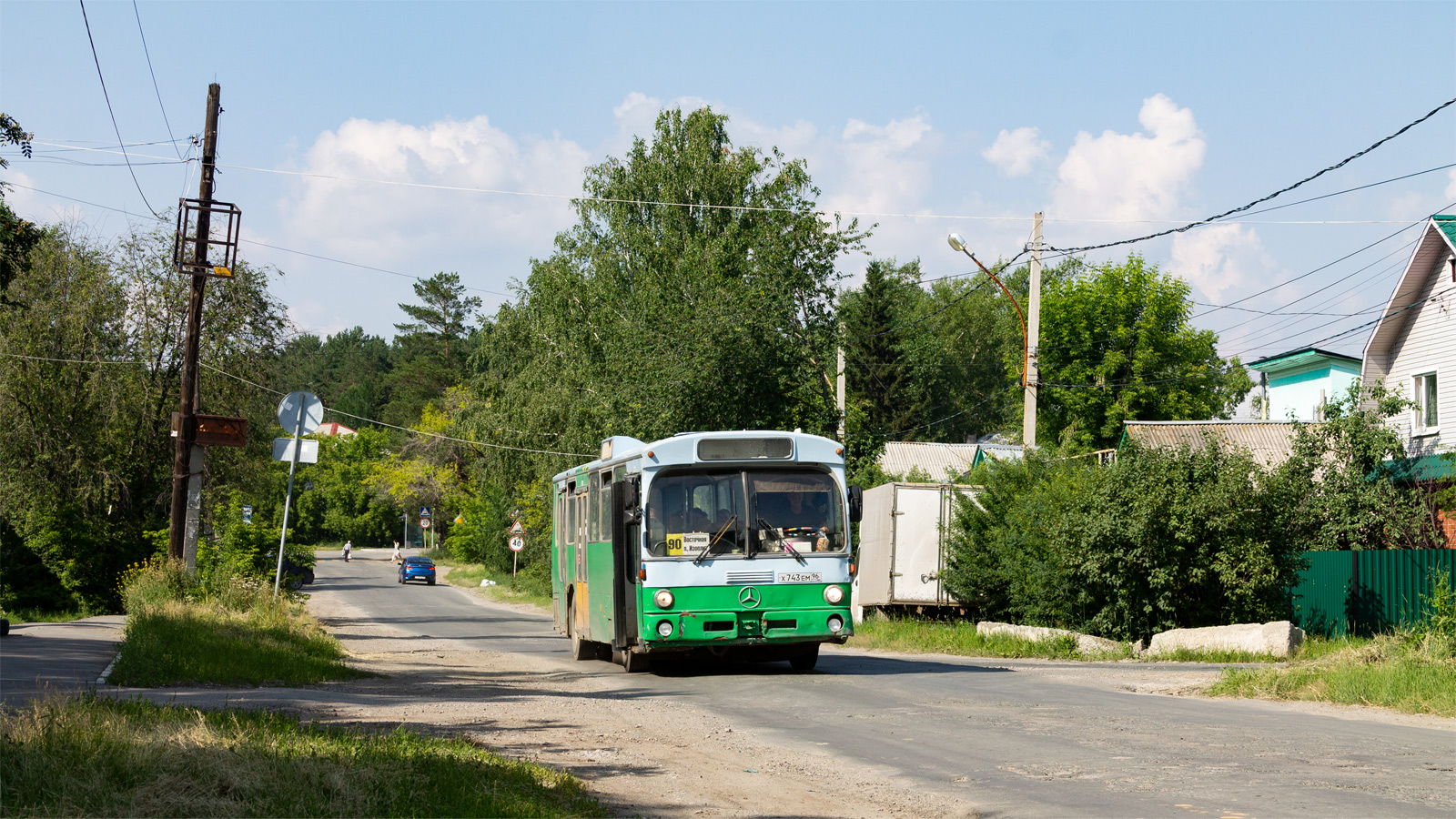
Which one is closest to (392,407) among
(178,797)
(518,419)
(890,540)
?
(518,419)

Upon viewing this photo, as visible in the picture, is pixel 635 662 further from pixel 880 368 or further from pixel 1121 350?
pixel 880 368

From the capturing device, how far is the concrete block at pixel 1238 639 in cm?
1831

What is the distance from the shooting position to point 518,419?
1858 inches

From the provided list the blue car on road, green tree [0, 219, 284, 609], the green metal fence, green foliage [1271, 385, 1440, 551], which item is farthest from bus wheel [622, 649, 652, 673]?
the blue car on road

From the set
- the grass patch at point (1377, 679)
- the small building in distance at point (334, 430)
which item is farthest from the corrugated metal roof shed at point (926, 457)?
the small building in distance at point (334, 430)

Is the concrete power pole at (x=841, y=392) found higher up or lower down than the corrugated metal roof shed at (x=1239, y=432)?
higher up

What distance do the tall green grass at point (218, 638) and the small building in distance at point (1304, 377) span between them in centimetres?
3499

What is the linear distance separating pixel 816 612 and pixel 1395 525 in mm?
14228

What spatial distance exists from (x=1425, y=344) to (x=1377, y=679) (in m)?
21.8

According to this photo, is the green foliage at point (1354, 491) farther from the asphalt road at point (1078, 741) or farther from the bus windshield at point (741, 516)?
the bus windshield at point (741, 516)

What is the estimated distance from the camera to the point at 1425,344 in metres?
31.6

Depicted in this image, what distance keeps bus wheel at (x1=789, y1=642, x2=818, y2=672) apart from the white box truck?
865 cm

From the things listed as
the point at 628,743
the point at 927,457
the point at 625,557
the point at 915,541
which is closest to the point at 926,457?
the point at 927,457

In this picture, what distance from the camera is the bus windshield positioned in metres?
15.4
